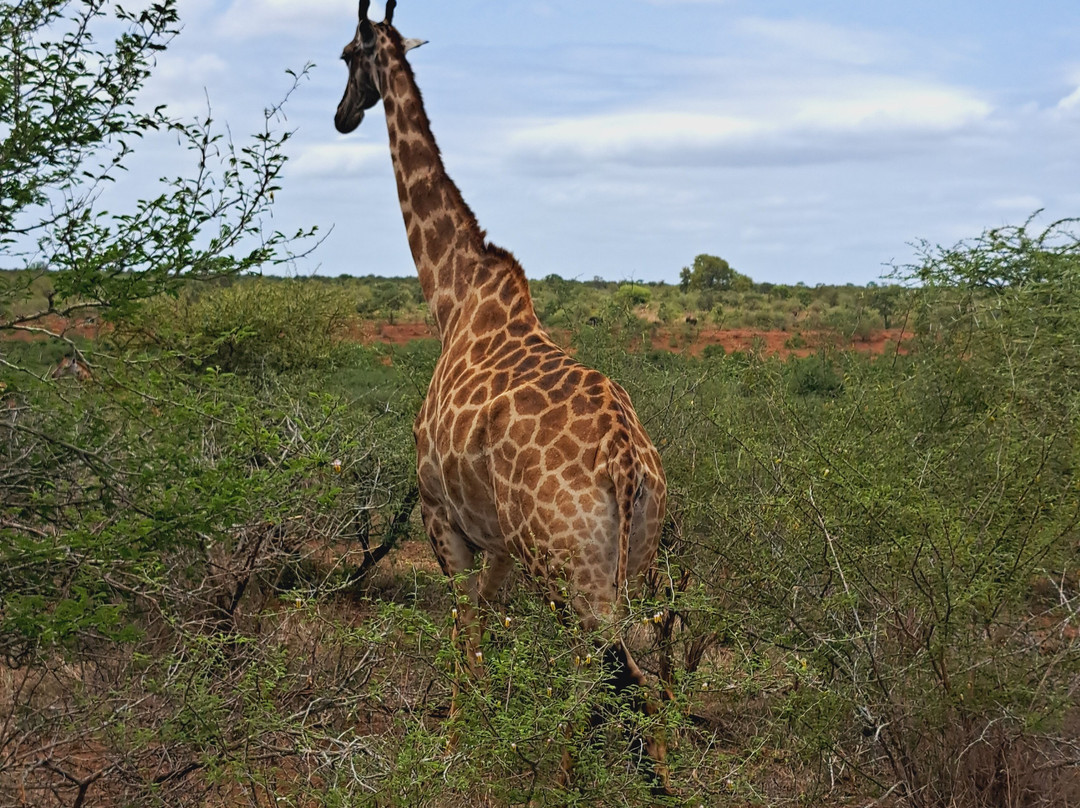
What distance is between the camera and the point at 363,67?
694cm

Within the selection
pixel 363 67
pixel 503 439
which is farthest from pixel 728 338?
pixel 503 439

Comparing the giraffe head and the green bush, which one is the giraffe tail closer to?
the giraffe head

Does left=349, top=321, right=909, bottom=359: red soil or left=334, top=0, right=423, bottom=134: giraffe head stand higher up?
left=334, top=0, right=423, bottom=134: giraffe head

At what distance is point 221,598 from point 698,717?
2.62 meters

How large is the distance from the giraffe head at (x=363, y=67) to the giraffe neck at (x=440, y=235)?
55 millimetres

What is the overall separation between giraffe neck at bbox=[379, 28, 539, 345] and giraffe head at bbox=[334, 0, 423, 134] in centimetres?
6

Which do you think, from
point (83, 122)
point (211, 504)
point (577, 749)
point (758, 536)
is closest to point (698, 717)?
point (758, 536)

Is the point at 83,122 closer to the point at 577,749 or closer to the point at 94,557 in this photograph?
the point at 94,557

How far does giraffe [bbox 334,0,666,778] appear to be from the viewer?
183 inches

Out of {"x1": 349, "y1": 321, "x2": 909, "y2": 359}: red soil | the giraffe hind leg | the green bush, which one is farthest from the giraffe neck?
{"x1": 349, "y1": 321, "x2": 909, "y2": 359}: red soil

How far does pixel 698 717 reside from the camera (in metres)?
6.41

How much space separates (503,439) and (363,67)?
2.90 meters

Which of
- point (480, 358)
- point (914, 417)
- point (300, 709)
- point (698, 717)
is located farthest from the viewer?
point (914, 417)

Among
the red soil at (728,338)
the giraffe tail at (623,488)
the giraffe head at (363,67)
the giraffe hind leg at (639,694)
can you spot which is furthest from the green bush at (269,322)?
the giraffe hind leg at (639,694)
